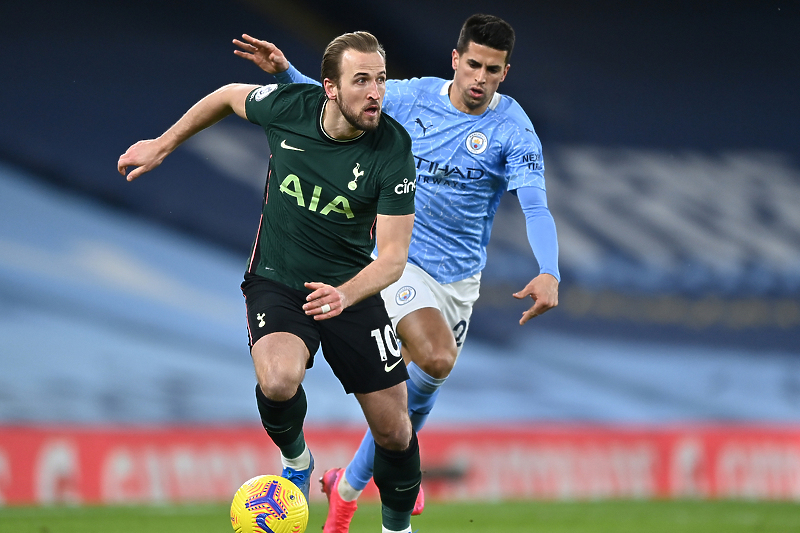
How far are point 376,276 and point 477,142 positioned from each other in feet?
5.33

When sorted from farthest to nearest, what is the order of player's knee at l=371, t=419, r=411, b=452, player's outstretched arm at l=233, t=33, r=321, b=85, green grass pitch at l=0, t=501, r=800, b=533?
green grass pitch at l=0, t=501, r=800, b=533, player's outstretched arm at l=233, t=33, r=321, b=85, player's knee at l=371, t=419, r=411, b=452

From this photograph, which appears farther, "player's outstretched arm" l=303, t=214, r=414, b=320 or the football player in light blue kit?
the football player in light blue kit

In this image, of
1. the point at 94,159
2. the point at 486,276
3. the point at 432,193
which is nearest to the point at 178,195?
the point at 94,159

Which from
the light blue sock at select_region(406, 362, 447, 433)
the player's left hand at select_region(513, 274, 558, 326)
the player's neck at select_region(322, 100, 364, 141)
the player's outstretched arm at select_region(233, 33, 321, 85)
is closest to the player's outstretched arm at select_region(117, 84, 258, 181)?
the player's outstretched arm at select_region(233, 33, 321, 85)

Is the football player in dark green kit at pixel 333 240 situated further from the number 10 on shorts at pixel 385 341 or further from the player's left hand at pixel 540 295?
the player's left hand at pixel 540 295

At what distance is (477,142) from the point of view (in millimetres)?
5785

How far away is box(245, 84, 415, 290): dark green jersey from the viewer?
4.70 meters

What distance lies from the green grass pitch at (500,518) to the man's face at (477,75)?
372 cm

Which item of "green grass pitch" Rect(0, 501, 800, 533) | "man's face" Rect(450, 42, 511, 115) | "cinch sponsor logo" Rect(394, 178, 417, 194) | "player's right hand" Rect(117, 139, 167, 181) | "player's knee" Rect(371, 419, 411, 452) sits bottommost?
"green grass pitch" Rect(0, 501, 800, 533)

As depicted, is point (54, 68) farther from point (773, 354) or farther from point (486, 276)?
point (773, 354)

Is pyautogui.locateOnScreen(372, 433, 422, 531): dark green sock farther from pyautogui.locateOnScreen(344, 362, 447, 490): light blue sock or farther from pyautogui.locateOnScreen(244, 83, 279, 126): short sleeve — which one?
pyautogui.locateOnScreen(244, 83, 279, 126): short sleeve

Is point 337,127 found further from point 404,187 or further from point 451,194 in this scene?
point 451,194

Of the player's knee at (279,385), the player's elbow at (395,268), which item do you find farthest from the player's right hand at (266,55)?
the player's knee at (279,385)

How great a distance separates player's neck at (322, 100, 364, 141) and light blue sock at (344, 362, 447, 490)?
155 cm
